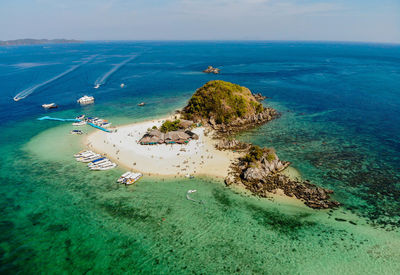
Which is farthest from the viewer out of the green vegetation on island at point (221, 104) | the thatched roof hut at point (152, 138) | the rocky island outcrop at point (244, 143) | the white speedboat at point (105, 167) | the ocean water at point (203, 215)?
the green vegetation on island at point (221, 104)

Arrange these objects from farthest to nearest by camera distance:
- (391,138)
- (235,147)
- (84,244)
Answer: (391,138)
(235,147)
(84,244)

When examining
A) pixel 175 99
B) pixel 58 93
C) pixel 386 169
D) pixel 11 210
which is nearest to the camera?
pixel 11 210

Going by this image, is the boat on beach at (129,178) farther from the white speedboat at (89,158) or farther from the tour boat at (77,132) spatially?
the tour boat at (77,132)

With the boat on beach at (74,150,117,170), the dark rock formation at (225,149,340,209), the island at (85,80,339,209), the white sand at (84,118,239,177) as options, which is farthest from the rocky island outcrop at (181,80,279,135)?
the boat on beach at (74,150,117,170)

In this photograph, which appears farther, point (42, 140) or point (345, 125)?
point (345, 125)

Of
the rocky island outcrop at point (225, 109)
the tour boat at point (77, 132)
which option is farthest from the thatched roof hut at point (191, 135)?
the tour boat at point (77, 132)

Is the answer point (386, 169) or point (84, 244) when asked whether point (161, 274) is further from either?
point (386, 169)

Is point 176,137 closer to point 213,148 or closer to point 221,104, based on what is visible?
point 213,148

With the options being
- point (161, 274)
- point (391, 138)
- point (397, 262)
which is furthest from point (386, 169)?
point (161, 274)
